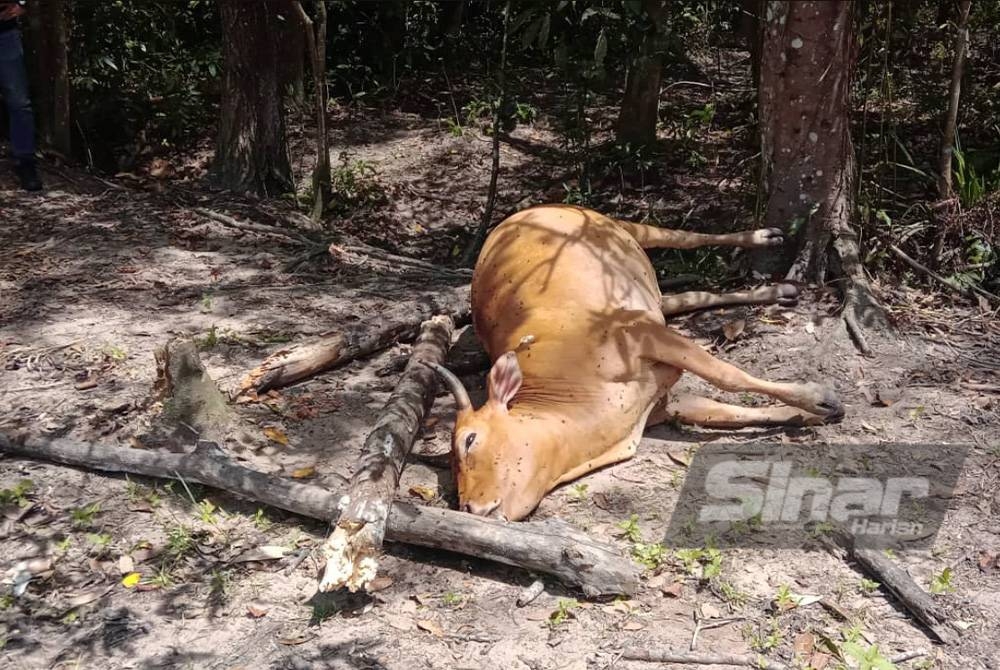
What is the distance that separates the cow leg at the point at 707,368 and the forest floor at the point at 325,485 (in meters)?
0.18

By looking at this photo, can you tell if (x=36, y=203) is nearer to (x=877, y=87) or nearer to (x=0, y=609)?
(x=0, y=609)

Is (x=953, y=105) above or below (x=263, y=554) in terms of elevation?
above

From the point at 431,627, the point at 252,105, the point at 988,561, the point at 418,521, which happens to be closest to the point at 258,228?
the point at 252,105

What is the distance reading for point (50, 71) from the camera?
9.59 m

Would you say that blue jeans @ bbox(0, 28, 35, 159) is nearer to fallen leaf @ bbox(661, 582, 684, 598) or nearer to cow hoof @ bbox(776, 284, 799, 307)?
cow hoof @ bbox(776, 284, 799, 307)

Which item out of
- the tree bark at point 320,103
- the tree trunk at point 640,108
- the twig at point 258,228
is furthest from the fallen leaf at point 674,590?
the tree bark at point 320,103

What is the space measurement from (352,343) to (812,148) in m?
3.08

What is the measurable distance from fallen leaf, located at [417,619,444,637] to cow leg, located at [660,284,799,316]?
118 inches

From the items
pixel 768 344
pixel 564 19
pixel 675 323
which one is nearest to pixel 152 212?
pixel 564 19

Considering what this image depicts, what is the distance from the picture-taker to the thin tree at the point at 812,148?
5.85m

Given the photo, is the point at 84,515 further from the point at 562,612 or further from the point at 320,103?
the point at 320,103

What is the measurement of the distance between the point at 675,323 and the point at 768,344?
26.8 inches

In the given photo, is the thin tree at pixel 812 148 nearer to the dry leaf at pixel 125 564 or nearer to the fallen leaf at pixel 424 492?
the fallen leaf at pixel 424 492

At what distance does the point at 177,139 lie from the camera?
10961 millimetres
